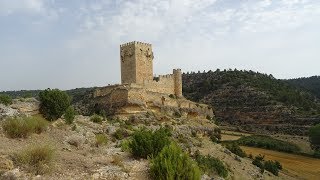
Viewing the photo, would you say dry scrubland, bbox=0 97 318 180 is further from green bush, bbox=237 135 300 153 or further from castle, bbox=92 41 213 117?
green bush, bbox=237 135 300 153

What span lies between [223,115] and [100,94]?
4515cm

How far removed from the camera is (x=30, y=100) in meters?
22.5

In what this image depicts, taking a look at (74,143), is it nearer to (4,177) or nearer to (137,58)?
(4,177)

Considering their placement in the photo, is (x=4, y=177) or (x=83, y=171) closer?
(x=4, y=177)

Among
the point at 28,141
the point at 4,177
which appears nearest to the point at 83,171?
the point at 4,177

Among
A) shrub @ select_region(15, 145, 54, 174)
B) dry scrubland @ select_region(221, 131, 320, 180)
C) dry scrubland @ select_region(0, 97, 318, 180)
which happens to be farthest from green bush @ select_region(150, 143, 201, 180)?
dry scrubland @ select_region(221, 131, 320, 180)

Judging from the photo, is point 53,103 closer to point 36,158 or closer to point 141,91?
point 36,158

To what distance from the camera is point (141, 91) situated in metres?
32.5

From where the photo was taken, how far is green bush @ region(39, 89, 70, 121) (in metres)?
20.6

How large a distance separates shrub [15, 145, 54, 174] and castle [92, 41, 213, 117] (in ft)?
66.2

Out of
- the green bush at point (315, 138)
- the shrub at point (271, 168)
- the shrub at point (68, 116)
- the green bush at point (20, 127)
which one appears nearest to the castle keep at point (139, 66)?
the shrub at point (271, 168)

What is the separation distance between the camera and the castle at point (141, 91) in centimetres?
3191

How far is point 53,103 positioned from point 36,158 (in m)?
10.1

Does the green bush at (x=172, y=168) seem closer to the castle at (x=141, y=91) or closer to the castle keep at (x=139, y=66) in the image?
the castle at (x=141, y=91)
